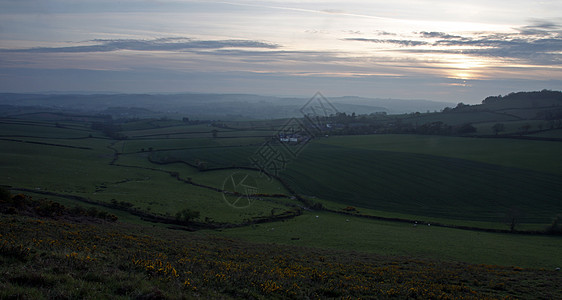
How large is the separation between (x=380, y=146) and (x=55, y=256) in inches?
3294

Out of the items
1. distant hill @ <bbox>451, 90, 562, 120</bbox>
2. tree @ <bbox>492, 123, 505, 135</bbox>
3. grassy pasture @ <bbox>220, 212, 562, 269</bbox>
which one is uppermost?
distant hill @ <bbox>451, 90, 562, 120</bbox>

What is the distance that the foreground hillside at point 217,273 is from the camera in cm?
984

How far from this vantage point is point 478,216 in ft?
137

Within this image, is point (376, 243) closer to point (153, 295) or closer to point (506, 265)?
point (506, 265)

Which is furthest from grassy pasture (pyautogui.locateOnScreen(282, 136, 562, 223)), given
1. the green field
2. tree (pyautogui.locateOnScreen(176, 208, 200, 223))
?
tree (pyautogui.locateOnScreen(176, 208, 200, 223))

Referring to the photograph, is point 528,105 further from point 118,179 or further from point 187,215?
point 118,179

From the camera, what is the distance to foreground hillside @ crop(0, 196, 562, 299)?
9836mm

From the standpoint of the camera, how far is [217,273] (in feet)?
45.3

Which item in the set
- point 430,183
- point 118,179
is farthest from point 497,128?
point 118,179

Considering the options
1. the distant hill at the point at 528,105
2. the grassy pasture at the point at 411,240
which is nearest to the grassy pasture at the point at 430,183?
the grassy pasture at the point at 411,240

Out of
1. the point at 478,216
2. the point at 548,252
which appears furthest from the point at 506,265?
the point at 478,216

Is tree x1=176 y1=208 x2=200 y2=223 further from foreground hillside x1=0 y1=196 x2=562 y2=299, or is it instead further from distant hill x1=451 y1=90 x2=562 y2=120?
distant hill x1=451 y1=90 x2=562 y2=120

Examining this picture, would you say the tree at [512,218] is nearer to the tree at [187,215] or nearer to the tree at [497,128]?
the tree at [187,215]

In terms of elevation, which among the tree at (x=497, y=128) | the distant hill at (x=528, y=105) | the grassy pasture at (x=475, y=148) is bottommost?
the grassy pasture at (x=475, y=148)
